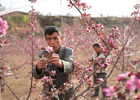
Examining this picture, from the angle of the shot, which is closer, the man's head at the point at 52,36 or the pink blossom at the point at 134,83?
the pink blossom at the point at 134,83

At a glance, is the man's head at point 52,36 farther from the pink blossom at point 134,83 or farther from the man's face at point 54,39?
the pink blossom at point 134,83

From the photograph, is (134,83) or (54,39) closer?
(134,83)

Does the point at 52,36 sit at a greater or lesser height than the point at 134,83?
greater

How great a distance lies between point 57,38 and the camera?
63.7 inches

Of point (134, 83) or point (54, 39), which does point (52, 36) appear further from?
point (134, 83)

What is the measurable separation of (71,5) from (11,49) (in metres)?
11.0

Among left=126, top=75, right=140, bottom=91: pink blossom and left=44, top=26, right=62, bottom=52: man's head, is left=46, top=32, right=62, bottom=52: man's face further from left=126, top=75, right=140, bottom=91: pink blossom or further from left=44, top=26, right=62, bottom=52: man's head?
left=126, top=75, right=140, bottom=91: pink blossom

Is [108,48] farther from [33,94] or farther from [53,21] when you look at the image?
[53,21]

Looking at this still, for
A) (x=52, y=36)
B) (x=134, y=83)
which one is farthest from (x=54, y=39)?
(x=134, y=83)

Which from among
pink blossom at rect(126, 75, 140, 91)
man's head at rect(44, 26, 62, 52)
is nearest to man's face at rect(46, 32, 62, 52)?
man's head at rect(44, 26, 62, 52)

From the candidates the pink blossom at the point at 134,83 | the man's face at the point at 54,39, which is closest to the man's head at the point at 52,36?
the man's face at the point at 54,39

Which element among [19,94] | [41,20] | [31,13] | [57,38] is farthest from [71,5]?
[41,20]

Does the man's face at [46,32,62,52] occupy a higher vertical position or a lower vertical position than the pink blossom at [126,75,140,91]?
higher

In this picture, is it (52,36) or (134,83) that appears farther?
(52,36)
